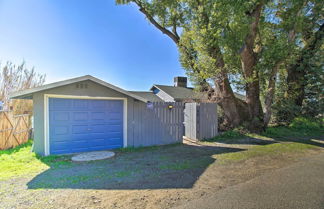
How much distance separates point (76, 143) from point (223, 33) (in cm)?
911

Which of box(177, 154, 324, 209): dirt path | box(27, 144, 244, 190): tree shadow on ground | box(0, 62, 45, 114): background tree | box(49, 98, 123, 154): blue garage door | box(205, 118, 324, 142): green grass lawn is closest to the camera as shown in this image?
box(177, 154, 324, 209): dirt path

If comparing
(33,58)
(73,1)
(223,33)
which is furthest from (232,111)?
(33,58)

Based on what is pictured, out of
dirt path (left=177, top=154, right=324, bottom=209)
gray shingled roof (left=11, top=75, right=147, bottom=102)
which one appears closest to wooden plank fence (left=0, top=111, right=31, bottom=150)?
gray shingled roof (left=11, top=75, right=147, bottom=102)

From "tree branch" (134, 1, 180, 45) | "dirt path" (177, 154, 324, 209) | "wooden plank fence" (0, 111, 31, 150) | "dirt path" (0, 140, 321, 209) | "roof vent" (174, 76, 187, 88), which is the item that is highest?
"tree branch" (134, 1, 180, 45)

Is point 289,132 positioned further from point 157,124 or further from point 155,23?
point 155,23

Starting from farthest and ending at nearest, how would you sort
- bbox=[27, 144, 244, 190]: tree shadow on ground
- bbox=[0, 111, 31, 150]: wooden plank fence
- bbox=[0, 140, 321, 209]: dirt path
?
bbox=[0, 111, 31, 150]: wooden plank fence < bbox=[27, 144, 244, 190]: tree shadow on ground < bbox=[0, 140, 321, 209]: dirt path

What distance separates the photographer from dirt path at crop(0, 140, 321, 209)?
2.95m

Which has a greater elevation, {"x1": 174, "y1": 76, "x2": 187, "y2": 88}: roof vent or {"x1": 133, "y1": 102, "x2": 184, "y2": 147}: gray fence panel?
{"x1": 174, "y1": 76, "x2": 187, "y2": 88}: roof vent

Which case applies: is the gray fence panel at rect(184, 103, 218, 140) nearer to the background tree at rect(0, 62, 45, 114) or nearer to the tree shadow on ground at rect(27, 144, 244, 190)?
the tree shadow on ground at rect(27, 144, 244, 190)

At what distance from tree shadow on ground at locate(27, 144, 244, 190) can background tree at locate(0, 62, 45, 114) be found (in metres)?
7.52

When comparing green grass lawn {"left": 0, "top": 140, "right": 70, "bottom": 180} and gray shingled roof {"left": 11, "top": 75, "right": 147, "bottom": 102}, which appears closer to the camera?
green grass lawn {"left": 0, "top": 140, "right": 70, "bottom": 180}

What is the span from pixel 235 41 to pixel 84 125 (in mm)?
8920

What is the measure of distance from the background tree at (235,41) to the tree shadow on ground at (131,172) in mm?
5152

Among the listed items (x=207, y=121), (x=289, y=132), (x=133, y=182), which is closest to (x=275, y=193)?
(x=133, y=182)
